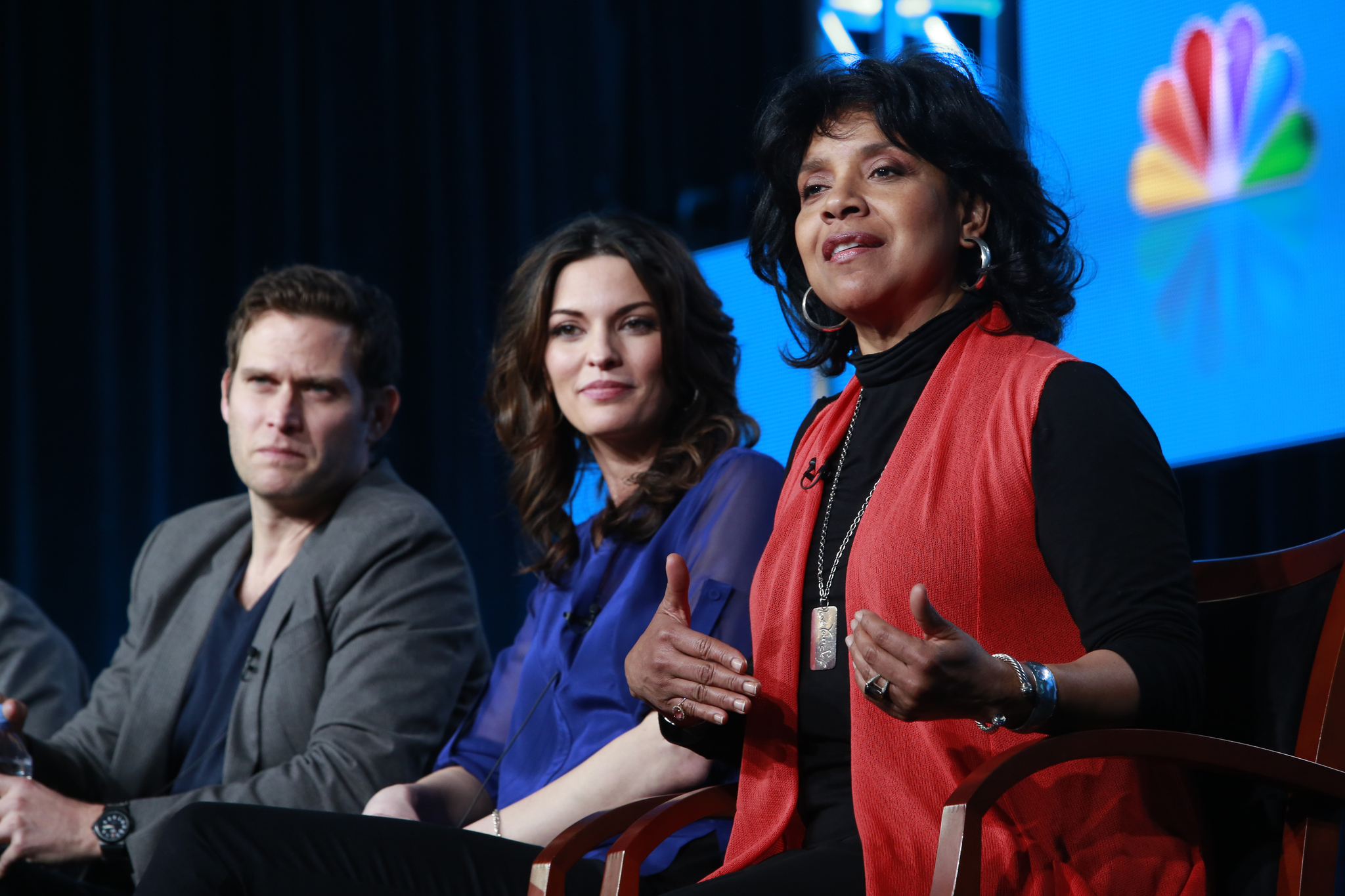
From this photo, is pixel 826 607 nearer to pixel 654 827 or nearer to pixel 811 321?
pixel 654 827

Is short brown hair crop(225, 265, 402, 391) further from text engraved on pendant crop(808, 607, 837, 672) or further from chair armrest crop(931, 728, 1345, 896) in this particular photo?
chair armrest crop(931, 728, 1345, 896)

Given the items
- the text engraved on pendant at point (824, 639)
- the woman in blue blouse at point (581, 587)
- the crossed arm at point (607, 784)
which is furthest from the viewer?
the crossed arm at point (607, 784)

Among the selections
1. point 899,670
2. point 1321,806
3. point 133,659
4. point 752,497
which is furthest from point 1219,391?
point 133,659

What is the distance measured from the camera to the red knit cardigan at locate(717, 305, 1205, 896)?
1261 mm

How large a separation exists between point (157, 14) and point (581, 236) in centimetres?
291

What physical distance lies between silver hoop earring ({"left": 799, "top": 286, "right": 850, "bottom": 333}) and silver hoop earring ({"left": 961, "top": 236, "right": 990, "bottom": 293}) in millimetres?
227

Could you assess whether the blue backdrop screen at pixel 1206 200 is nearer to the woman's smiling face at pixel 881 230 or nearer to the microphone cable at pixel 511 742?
the microphone cable at pixel 511 742

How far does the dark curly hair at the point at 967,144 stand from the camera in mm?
1517

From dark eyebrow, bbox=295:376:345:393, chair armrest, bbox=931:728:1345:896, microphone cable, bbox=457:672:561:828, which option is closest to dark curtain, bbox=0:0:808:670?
dark eyebrow, bbox=295:376:345:393

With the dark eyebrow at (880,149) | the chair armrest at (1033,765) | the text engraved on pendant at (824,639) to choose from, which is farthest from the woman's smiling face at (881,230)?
the chair armrest at (1033,765)

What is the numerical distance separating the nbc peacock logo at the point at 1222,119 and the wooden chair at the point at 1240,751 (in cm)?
129

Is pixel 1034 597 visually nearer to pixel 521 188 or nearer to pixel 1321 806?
pixel 1321 806

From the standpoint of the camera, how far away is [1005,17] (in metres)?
2.97

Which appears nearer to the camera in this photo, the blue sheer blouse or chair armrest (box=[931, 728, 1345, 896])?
chair armrest (box=[931, 728, 1345, 896])
